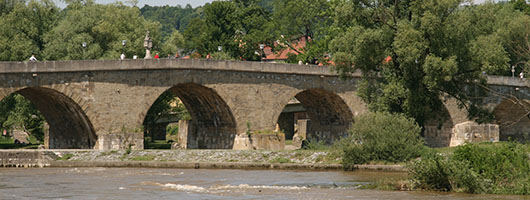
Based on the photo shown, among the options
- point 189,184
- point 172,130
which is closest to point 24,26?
point 189,184

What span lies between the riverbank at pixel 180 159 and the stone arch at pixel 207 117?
1036cm

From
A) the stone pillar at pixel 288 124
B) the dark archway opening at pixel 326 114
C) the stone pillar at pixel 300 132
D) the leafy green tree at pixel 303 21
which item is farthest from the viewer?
the stone pillar at pixel 288 124

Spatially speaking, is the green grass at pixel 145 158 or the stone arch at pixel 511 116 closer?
the green grass at pixel 145 158

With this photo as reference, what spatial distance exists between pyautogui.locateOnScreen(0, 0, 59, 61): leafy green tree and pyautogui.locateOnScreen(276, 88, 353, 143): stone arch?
16.6 meters

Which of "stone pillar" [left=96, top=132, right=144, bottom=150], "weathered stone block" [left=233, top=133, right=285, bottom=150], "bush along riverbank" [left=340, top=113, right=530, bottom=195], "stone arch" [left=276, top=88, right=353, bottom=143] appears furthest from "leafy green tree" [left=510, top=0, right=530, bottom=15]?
"bush along riverbank" [left=340, top=113, right=530, bottom=195]

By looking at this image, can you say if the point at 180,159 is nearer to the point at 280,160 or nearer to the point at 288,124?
the point at 280,160

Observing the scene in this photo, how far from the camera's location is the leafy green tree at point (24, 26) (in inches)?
2247

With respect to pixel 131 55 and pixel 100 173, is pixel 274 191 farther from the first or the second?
pixel 131 55

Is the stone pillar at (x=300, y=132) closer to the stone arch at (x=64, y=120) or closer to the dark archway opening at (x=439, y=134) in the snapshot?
the dark archway opening at (x=439, y=134)

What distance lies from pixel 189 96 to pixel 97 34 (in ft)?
34.2

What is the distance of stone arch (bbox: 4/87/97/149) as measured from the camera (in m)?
46.2

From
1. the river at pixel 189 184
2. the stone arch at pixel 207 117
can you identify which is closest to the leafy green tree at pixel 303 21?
the stone arch at pixel 207 117

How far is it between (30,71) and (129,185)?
Result: 15715mm

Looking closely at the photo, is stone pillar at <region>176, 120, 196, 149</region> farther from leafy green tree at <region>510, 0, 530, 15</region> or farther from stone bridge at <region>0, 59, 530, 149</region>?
leafy green tree at <region>510, 0, 530, 15</region>
